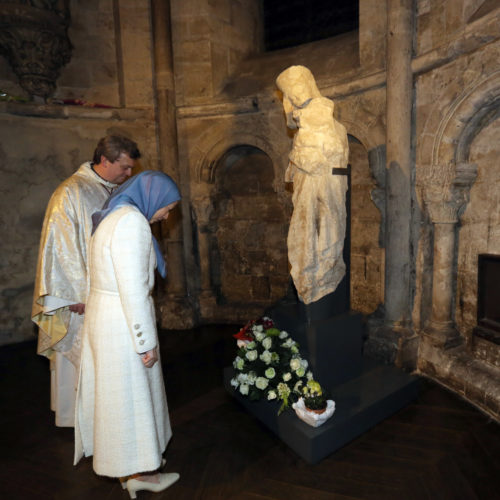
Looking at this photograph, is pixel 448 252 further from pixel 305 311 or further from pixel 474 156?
pixel 305 311

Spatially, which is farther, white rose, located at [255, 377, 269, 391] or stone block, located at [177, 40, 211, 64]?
stone block, located at [177, 40, 211, 64]

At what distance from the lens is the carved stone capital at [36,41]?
5008 mm

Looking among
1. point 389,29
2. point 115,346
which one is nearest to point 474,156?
point 389,29

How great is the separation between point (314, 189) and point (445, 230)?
1615 mm

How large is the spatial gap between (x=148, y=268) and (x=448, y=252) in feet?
10.2

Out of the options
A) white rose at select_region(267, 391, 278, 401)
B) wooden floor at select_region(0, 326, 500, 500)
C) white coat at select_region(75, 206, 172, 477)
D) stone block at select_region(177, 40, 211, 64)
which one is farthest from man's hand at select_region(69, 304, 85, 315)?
stone block at select_region(177, 40, 211, 64)

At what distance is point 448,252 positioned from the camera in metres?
3.89

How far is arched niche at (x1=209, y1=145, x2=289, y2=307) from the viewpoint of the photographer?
19.4 ft

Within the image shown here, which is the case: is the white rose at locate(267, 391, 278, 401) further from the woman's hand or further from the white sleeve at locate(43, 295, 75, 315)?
the white sleeve at locate(43, 295, 75, 315)

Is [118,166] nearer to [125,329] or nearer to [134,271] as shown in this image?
[134,271]

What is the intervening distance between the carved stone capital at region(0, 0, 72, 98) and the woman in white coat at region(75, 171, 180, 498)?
4.38 meters

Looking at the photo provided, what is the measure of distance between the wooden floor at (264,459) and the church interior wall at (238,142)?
79cm

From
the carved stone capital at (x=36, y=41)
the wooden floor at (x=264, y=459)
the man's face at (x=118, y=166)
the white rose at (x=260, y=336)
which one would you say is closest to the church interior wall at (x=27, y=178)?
the carved stone capital at (x=36, y=41)

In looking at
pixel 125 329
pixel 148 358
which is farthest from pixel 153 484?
pixel 125 329
